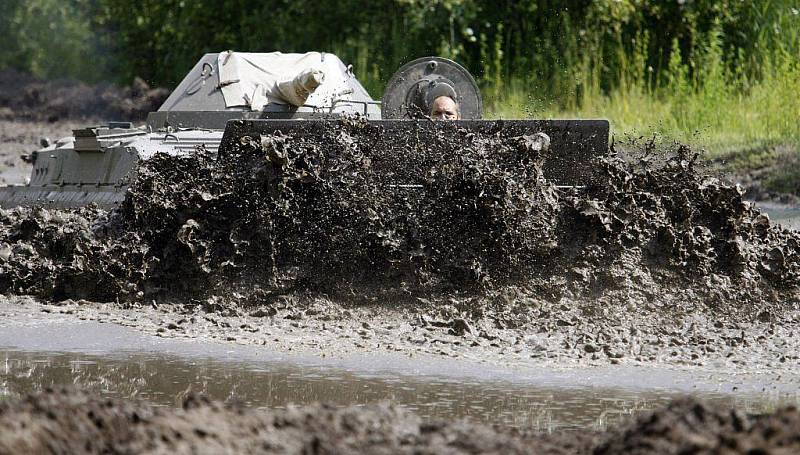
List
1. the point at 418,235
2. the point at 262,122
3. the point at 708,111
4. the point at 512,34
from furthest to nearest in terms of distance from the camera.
A: the point at 512,34 < the point at 708,111 < the point at 262,122 < the point at 418,235

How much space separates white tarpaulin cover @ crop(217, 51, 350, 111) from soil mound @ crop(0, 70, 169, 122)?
39.8 feet

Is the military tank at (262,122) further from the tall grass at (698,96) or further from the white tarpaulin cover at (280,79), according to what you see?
the tall grass at (698,96)

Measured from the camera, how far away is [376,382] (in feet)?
19.5

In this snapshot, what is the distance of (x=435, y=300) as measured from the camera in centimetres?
789

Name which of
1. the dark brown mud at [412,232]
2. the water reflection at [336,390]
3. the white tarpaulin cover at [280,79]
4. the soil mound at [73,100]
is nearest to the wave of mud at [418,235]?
the dark brown mud at [412,232]

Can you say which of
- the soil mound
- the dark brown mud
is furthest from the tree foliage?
the dark brown mud

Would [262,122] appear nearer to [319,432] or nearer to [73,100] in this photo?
[319,432]

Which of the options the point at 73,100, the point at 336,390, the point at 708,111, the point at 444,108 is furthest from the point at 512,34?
the point at 336,390

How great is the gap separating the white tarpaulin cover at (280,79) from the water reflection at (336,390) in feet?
14.8

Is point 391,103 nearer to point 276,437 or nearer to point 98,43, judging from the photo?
point 276,437

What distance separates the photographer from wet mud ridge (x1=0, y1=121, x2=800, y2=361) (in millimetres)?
7957

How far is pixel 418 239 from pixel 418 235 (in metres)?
0.03

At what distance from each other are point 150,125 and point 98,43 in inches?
710

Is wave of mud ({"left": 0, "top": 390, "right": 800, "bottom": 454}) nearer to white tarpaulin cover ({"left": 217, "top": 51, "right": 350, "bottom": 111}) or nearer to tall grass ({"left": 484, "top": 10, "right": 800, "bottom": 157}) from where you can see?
white tarpaulin cover ({"left": 217, "top": 51, "right": 350, "bottom": 111})
